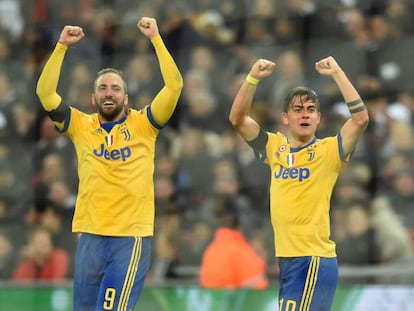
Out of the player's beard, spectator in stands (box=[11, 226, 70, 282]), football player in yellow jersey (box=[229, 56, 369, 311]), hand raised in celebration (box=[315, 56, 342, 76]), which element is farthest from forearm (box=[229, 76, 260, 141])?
spectator in stands (box=[11, 226, 70, 282])

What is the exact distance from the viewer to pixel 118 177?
8.12m

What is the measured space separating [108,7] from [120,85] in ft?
17.3

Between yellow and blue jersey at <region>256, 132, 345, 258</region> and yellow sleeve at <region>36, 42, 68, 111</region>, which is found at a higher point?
yellow sleeve at <region>36, 42, 68, 111</region>

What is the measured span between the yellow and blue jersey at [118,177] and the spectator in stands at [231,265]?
2.45 m

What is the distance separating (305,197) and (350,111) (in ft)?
2.04

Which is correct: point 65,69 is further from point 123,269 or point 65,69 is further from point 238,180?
point 123,269

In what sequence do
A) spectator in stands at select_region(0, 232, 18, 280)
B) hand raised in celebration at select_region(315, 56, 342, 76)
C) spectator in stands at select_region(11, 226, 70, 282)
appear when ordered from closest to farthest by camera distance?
hand raised in celebration at select_region(315, 56, 342, 76) < spectator in stands at select_region(11, 226, 70, 282) < spectator in stands at select_region(0, 232, 18, 280)

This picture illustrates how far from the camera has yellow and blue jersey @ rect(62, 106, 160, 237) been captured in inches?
318

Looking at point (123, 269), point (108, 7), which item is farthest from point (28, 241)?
point (123, 269)

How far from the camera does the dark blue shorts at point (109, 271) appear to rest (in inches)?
313

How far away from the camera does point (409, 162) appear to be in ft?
37.2

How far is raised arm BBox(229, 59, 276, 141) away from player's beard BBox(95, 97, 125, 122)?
0.75 m

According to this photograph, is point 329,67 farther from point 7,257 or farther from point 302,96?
point 7,257

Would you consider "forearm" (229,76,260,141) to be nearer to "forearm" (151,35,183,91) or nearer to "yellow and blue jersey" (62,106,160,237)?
"forearm" (151,35,183,91)
